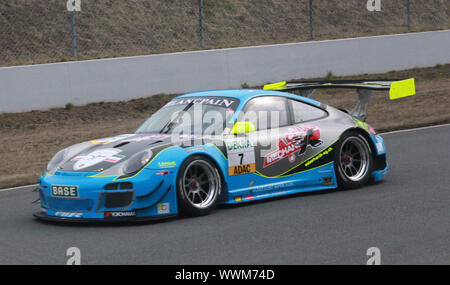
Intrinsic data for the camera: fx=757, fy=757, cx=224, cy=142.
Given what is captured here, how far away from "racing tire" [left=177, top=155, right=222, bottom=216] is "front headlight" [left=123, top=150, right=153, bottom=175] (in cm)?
36

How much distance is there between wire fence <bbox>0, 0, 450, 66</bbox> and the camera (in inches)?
737

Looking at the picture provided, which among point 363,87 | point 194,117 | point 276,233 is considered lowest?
point 276,233

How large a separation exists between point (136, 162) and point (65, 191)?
0.76 metres

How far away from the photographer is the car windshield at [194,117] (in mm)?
8398

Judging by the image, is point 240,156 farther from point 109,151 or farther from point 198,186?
point 109,151

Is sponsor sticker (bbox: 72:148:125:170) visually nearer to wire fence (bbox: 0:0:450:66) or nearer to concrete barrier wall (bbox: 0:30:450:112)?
concrete barrier wall (bbox: 0:30:450:112)

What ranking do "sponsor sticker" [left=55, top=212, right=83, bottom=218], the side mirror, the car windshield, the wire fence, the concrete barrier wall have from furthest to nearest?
the wire fence → the concrete barrier wall → the car windshield → the side mirror → "sponsor sticker" [left=55, top=212, right=83, bottom=218]

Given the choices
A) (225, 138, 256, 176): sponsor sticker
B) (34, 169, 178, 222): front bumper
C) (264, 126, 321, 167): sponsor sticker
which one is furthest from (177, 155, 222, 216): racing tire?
(264, 126, 321, 167): sponsor sticker

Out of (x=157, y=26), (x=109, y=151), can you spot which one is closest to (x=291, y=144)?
(x=109, y=151)

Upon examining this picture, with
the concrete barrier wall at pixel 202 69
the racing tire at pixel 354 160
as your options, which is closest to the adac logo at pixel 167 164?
the racing tire at pixel 354 160

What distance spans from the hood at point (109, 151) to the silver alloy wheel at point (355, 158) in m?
2.32

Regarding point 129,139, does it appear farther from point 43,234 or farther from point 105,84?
point 105,84

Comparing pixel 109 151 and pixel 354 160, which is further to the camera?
pixel 354 160

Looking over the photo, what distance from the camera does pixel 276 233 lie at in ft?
22.8
